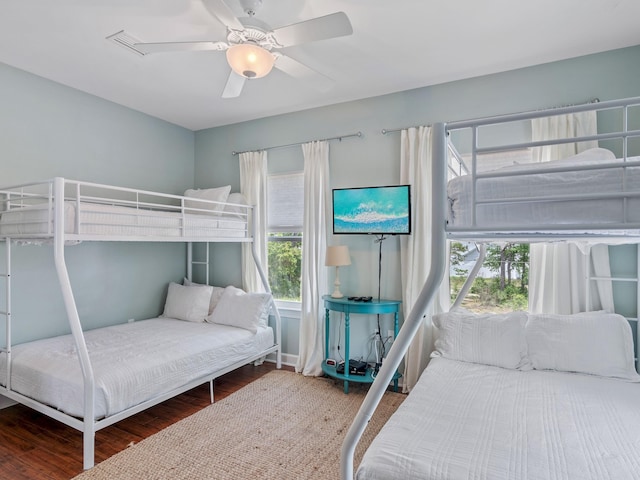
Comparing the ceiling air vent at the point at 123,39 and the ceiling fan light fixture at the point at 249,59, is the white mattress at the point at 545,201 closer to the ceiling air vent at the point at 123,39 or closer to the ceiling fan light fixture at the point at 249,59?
the ceiling fan light fixture at the point at 249,59

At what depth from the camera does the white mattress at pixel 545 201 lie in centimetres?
121

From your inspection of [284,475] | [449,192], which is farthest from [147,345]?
[449,192]

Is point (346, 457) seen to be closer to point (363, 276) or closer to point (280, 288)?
point (363, 276)

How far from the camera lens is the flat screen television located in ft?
10.2

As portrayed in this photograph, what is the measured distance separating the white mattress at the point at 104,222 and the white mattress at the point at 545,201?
2.28 meters

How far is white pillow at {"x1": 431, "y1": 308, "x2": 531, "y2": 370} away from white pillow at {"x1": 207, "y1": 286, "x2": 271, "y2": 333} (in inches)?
66.2

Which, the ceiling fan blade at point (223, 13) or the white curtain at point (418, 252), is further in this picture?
the white curtain at point (418, 252)

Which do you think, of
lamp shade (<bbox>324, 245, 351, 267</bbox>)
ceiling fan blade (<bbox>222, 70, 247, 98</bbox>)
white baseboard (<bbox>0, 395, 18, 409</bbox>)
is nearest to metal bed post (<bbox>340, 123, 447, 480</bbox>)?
ceiling fan blade (<bbox>222, 70, 247, 98</bbox>)

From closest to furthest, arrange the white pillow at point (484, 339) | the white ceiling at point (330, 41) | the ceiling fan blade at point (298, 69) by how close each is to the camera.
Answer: the white ceiling at point (330, 41) < the ceiling fan blade at point (298, 69) < the white pillow at point (484, 339)

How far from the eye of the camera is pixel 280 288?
4.03m

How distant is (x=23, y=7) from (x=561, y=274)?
12.9 ft

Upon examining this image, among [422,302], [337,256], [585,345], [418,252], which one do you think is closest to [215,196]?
[337,256]

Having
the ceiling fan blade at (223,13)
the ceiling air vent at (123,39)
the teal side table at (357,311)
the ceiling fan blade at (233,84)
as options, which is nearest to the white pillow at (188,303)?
the teal side table at (357,311)

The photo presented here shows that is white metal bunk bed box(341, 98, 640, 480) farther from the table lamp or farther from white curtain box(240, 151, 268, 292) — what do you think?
white curtain box(240, 151, 268, 292)
